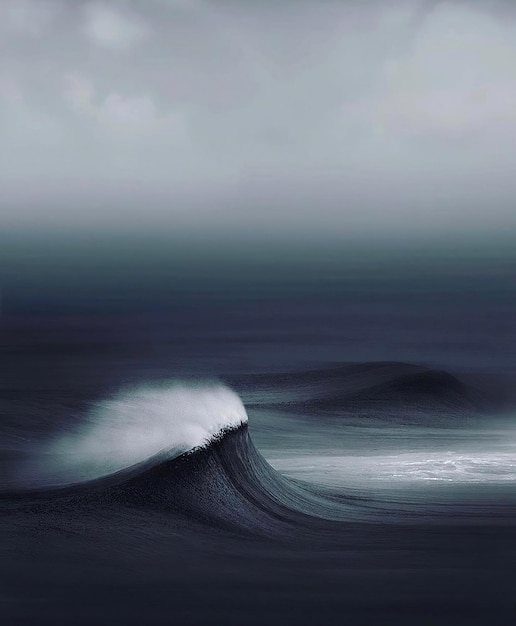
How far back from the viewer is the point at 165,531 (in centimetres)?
1291

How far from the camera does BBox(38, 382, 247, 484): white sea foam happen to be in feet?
53.6

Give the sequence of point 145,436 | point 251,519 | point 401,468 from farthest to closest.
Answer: point 145,436 → point 401,468 → point 251,519

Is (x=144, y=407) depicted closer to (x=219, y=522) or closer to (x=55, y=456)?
(x=55, y=456)

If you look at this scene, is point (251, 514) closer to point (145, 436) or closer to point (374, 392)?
point (145, 436)

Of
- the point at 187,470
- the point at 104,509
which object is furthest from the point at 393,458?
the point at 104,509

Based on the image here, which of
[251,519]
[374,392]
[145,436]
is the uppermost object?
[374,392]

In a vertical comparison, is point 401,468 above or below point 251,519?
above

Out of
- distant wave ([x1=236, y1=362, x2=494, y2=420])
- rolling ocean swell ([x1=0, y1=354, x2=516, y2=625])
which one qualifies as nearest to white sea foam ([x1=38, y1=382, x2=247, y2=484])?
rolling ocean swell ([x1=0, y1=354, x2=516, y2=625])

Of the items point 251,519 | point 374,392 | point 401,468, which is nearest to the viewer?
point 251,519

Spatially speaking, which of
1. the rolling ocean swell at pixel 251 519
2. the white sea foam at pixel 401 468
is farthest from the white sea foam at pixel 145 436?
the white sea foam at pixel 401 468

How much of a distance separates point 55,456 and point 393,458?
5002 mm

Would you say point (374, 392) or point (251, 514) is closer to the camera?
point (251, 514)

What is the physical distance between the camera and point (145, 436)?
60.3 ft

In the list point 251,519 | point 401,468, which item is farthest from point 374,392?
point 251,519
